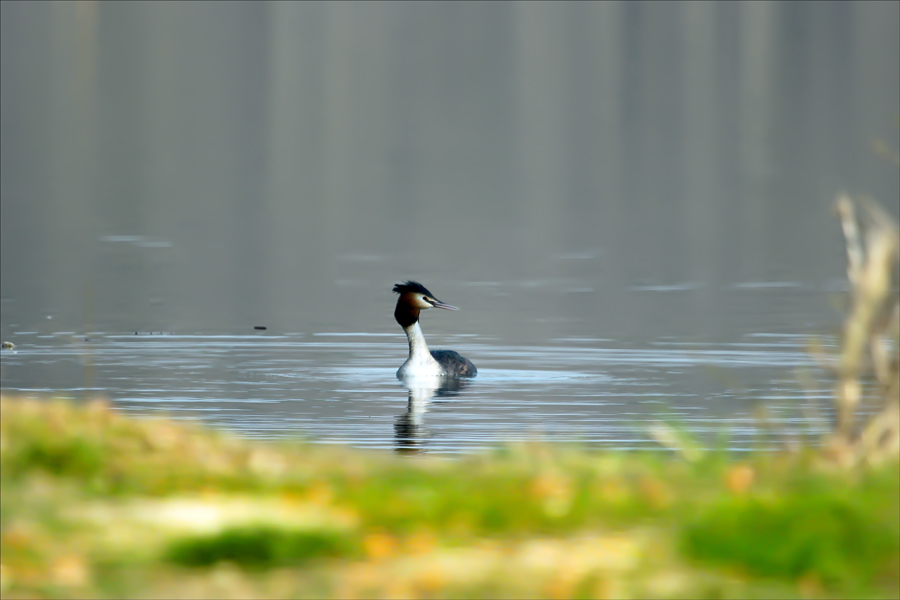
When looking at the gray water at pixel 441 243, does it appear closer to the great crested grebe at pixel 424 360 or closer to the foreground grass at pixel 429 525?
the great crested grebe at pixel 424 360

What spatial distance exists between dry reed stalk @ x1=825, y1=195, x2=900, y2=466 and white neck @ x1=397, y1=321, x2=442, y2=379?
1140 centimetres

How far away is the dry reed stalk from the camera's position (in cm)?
894

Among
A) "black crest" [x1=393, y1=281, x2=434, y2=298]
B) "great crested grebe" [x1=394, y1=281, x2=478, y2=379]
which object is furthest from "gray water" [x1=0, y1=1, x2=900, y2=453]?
"black crest" [x1=393, y1=281, x2=434, y2=298]

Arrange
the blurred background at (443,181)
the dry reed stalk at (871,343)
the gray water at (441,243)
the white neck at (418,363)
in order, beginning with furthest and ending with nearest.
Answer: the blurred background at (443,181)
the white neck at (418,363)
the gray water at (441,243)
the dry reed stalk at (871,343)

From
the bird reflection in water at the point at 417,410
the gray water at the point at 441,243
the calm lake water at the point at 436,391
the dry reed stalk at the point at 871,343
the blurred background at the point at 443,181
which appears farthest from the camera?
the blurred background at the point at 443,181

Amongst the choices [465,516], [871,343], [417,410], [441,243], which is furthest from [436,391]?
[441,243]

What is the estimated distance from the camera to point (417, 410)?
18.7 meters

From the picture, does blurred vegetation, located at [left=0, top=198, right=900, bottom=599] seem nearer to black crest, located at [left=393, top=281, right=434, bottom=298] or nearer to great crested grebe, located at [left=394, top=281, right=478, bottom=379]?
great crested grebe, located at [left=394, top=281, right=478, bottom=379]

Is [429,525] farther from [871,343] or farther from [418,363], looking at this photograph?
[418,363]

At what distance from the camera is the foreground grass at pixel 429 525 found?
7.79m

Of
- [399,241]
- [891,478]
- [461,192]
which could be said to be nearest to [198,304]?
[399,241]

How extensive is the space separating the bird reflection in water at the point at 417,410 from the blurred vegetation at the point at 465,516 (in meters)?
5.92

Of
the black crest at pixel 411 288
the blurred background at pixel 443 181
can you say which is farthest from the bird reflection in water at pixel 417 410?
the blurred background at pixel 443 181

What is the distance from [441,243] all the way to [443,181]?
20436 millimetres
